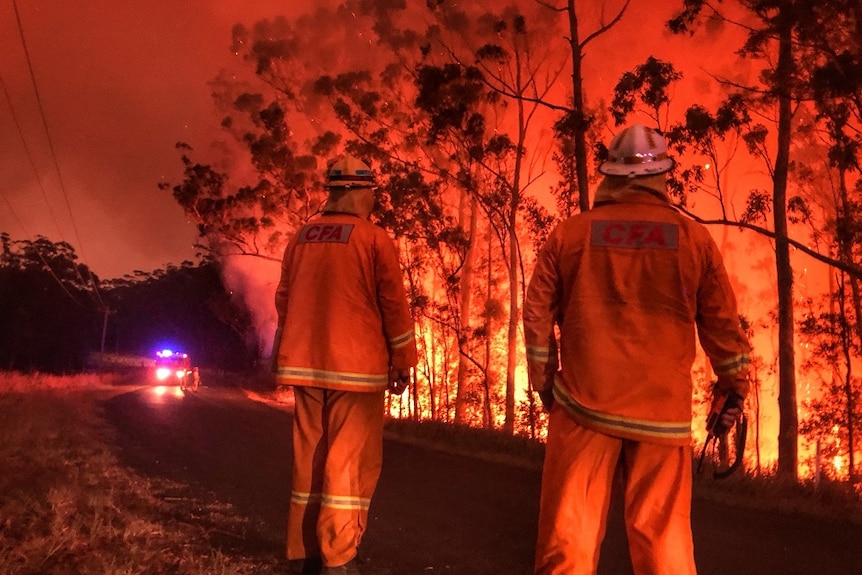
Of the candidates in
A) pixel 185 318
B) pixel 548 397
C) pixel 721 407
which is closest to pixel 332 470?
pixel 548 397

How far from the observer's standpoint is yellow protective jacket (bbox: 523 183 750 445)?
9.26 feet

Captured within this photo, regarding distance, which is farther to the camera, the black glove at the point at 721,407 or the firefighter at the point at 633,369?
the black glove at the point at 721,407

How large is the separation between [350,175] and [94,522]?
8.02ft

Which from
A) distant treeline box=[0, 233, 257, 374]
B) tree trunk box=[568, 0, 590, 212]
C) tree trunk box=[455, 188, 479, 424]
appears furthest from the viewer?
distant treeline box=[0, 233, 257, 374]

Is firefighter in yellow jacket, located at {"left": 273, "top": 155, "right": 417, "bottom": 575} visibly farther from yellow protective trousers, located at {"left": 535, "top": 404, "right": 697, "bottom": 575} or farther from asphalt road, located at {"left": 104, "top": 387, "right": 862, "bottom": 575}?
yellow protective trousers, located at {"left": 535, "top": 404, "right": 697, "bottom": 575}

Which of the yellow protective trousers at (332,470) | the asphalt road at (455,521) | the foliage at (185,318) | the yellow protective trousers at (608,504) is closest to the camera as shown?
the yellow protective trousers at (608,504)

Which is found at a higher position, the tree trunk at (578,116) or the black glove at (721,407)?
the tree trunk at (578,116)

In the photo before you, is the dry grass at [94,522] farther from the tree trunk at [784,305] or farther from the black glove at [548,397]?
the tree trunk at [784,305]

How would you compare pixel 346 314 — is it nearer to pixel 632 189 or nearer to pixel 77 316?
pixel 632 189

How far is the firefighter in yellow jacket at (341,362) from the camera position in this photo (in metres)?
3.73

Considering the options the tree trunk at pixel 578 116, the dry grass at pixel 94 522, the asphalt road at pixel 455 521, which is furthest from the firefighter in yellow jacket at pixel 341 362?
the tree trunk at pixel 578 116

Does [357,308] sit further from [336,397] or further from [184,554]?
[184,554]

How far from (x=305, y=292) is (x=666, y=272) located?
178 centimetres

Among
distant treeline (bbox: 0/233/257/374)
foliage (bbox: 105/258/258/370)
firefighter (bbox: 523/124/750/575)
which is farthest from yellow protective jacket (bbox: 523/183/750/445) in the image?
distant treeline (bbox: 0/233/257/374)
